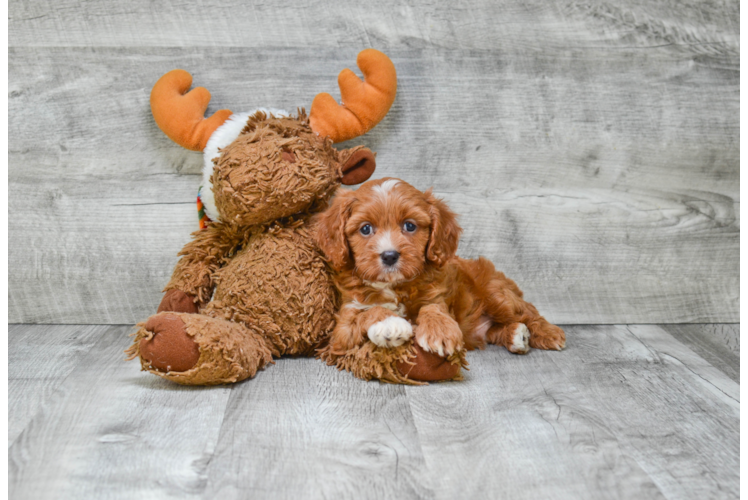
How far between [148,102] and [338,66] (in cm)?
75

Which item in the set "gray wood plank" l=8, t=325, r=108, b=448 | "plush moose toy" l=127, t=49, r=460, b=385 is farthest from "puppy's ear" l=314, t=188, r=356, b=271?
"gray wood plank" l=8, t=325, r=108, b=448

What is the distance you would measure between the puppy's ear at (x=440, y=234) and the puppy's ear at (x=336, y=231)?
0.82 ft

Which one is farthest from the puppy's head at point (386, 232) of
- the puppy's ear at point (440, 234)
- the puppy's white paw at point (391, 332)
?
the puppy's white paw at point (391, 332)

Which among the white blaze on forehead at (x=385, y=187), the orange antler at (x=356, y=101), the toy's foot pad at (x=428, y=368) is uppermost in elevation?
the orange antler at (x=356, y=101)

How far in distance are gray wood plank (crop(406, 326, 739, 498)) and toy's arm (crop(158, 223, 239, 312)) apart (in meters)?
0.81

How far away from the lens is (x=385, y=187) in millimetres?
2016

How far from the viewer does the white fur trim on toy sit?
220 centimetres

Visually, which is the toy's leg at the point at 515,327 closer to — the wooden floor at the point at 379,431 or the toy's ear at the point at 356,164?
the wooden floor at the point at 379,431

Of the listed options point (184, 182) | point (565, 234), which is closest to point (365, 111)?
point (184, 182)

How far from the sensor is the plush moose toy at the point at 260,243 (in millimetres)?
1894

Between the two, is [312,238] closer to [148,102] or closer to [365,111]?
[365,111]

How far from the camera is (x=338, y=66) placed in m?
2.52

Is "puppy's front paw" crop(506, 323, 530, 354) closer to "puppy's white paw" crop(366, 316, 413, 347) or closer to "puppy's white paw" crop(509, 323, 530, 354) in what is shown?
"puppy's white paw" crop(509, 323, 530, 354)

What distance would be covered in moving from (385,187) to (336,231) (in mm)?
205
